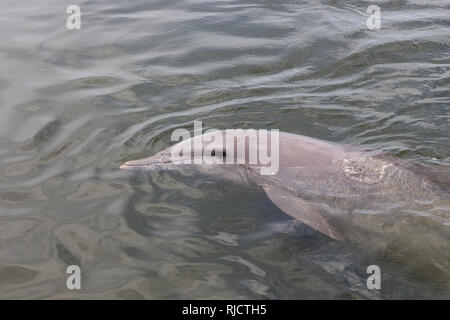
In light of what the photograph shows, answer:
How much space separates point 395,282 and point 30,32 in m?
8.73

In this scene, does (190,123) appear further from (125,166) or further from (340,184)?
(340,184)

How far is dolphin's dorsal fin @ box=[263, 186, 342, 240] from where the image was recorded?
5.18 metres

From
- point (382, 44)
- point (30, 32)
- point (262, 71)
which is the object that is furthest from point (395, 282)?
point (30, 32)

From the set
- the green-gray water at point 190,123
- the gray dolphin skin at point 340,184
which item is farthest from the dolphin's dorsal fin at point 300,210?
the green-gray water at point 190,123

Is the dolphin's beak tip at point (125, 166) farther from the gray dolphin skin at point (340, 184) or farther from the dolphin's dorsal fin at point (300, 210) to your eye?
the dolphin's dorsal fin at point (300, 210)

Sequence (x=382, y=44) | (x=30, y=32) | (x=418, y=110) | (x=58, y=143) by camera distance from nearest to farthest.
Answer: (x=58, y=143)
(x=418, y=110)
(x=382, y=44)
(x=30, y=32)

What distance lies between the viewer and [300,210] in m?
5.43

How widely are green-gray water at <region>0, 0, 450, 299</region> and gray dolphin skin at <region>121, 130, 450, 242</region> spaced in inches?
7.3

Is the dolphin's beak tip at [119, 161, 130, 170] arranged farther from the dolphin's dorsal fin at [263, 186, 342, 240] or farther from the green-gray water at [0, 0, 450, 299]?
the dolphin's dorsal fin at [263, 186, 342, 240]

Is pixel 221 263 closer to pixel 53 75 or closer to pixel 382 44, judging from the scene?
pixel 53 75

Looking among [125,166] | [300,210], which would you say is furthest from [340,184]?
[125,166]

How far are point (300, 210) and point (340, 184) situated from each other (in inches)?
23.5

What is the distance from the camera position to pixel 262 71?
895cm
